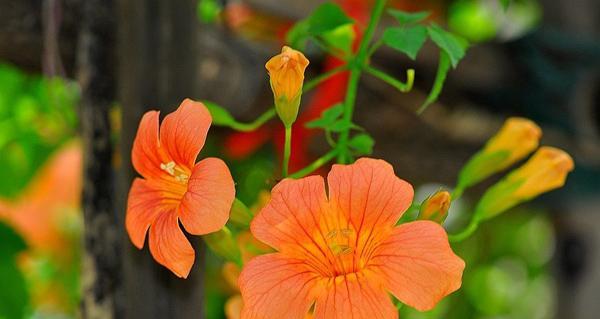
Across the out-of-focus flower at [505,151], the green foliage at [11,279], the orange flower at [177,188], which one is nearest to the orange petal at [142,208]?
the orange flower at [177,188]

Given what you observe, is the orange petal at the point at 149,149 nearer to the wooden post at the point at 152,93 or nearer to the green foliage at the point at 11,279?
the wooden post at the point at 152,93

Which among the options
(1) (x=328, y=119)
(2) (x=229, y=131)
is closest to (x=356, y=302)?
(1) (x=328, y=119)

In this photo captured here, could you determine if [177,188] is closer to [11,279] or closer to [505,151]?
[505,151]

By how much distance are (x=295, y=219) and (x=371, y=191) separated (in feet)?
0.12

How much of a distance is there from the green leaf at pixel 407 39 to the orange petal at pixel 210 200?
0.46ft

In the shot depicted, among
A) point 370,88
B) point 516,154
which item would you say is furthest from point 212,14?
point 370,88

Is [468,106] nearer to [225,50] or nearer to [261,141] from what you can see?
[261,141]

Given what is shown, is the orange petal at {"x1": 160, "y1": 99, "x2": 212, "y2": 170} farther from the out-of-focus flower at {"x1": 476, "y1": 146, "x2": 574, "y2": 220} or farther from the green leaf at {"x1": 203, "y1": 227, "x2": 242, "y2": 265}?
the out-of-focus flower at {"x1": 476, "y1": 146, "x2": 574, "y2": 220}

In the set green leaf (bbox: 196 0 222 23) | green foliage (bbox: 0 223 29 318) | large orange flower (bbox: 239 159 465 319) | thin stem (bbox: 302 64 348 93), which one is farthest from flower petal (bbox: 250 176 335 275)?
green foliage (bbox: 0 223 29 318)

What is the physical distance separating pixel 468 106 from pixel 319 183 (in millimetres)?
968

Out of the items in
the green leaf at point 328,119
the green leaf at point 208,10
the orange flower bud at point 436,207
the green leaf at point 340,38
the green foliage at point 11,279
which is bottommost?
the green foliage at point 11,279

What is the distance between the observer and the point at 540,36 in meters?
1.35

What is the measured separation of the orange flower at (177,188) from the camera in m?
0.46

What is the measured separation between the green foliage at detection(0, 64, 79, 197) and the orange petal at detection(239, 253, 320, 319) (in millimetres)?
581
